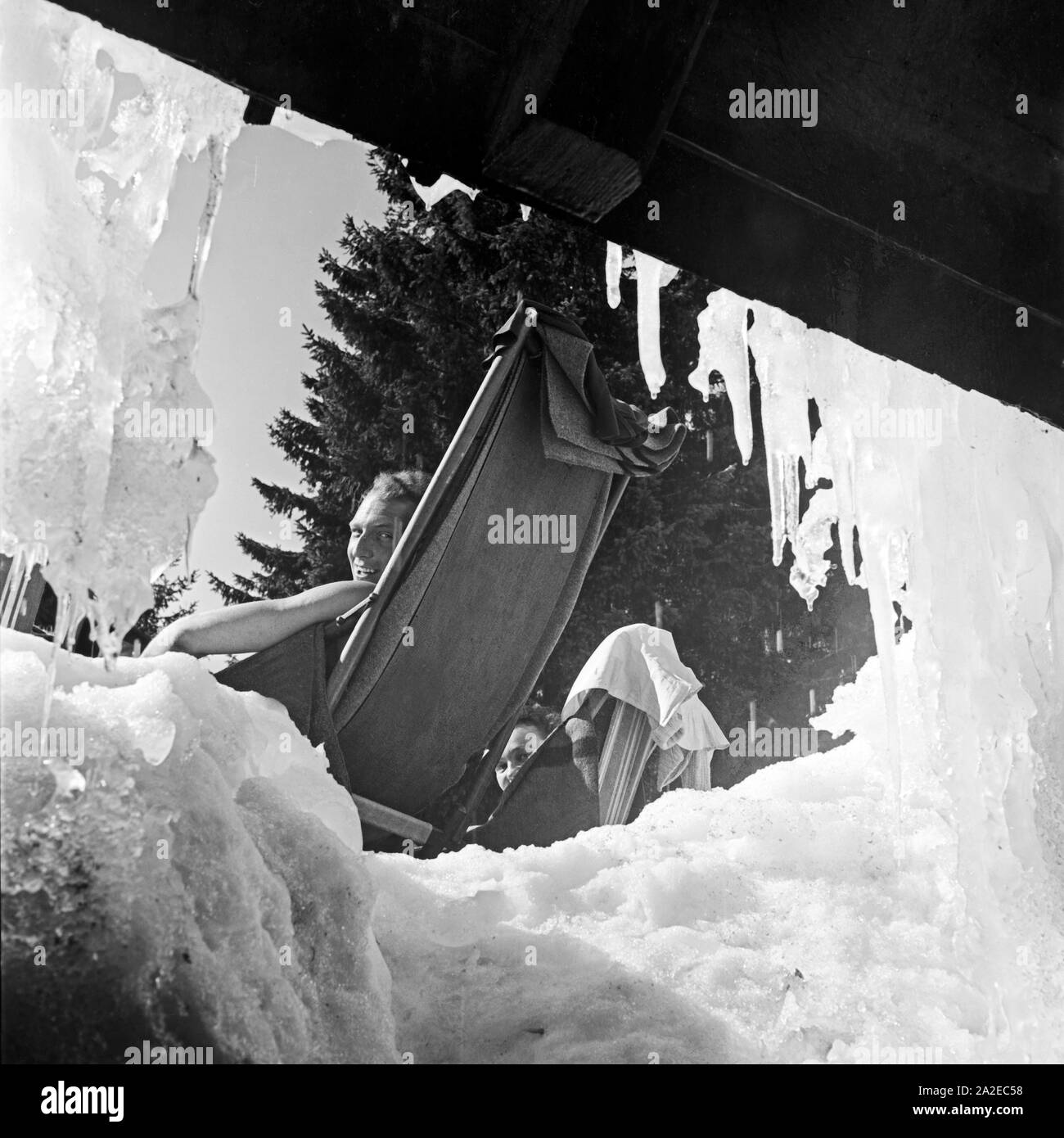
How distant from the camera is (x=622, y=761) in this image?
5.31 metres

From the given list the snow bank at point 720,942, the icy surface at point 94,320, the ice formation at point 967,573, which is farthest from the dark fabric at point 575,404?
the icy surface at point 94,320

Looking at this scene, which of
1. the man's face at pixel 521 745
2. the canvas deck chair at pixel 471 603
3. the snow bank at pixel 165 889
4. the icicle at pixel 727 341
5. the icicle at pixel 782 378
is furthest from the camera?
the man's face at pixel 521 745

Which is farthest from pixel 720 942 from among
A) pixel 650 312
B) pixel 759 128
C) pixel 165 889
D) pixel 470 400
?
pixel 470 400

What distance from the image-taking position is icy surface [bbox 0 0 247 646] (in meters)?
1.83

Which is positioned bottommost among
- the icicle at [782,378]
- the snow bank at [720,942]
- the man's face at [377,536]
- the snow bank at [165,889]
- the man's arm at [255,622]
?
the snow bank at [720,942]

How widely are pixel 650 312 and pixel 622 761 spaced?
9.17ft

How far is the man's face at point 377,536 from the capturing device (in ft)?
13.3

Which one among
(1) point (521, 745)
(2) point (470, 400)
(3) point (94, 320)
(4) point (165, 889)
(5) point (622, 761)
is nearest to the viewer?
(4) point (165, 889)

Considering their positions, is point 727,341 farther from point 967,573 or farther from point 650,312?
point 967,573

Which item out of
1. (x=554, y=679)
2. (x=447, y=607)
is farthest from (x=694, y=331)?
(x=447, y=607)

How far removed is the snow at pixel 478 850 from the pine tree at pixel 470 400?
344 inches

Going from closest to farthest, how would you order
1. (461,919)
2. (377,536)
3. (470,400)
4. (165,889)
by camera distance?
(165,889) < (461,919) < (377,536) < (470,400)

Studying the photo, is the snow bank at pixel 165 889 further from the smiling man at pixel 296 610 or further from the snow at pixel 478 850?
the smiling man at pixel 296 610
